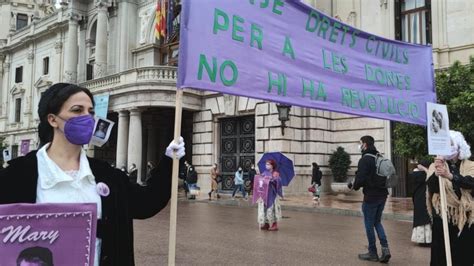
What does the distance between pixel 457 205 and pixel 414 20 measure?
18855 mm

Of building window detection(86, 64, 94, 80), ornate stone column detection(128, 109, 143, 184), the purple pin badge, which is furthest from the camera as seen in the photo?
building window detection(86, 64, 94, 80)

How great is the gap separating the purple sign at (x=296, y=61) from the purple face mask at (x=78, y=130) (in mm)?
904

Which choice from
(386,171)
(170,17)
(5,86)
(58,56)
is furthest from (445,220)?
(5,86)

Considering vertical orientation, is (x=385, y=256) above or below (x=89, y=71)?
below

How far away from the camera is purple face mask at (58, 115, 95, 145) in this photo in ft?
7.86

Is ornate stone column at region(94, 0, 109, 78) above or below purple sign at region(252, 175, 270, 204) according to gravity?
above

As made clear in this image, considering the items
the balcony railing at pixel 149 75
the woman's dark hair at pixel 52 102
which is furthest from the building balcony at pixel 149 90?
the woman's dark hair at pixel 52 102

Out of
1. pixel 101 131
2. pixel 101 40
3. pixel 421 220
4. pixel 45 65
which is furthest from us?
pixel 45 65

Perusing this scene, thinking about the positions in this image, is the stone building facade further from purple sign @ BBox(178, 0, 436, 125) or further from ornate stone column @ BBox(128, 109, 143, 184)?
purple sign @ BBox(178, 0, 436, 125)

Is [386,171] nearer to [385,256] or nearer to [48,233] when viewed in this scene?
[385,256]

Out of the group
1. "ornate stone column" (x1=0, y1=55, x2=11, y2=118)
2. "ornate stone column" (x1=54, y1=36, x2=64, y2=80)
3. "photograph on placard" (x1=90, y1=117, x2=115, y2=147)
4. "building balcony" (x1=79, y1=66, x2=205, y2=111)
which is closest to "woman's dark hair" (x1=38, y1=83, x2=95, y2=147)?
"photograph on placard" (x1=90, y1=117, x2=115, y2=147)

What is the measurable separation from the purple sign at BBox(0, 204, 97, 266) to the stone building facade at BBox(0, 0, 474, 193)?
18854 mm

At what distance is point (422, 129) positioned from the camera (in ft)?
45.5

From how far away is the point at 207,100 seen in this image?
24.8 m
